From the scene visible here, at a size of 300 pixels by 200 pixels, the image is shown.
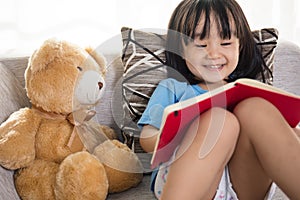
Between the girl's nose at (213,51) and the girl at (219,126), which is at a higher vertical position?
the girl's nose at (213,51)

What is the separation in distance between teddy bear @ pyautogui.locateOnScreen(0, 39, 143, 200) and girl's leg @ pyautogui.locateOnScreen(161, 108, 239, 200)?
26cm

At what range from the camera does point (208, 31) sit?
48.7 inches

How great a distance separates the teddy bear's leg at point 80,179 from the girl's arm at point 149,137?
0.12m

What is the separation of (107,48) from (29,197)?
1.51 feet

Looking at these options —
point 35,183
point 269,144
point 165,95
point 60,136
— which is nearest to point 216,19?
point 165,95

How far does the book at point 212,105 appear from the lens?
0.97 meters

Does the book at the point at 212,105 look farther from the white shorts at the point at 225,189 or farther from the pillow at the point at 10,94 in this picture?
the pillow at the point at 10,94

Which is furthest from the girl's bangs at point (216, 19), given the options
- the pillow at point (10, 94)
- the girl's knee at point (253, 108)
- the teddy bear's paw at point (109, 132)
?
the pillow at point (10, 94)

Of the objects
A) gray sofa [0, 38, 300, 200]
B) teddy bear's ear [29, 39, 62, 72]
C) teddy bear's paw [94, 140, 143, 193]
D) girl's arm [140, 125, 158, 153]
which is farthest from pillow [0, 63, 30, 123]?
girl's arm [140, 125, 158, 153]

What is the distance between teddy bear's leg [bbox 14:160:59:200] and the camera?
4.01 feet

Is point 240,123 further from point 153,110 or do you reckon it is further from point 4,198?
point 4,198

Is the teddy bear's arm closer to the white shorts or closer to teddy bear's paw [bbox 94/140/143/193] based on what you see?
teddy bear's paw [bbox 94/140/143/193]

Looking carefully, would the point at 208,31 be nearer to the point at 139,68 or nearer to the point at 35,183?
the point at 139,68

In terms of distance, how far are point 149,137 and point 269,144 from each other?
289 mm
